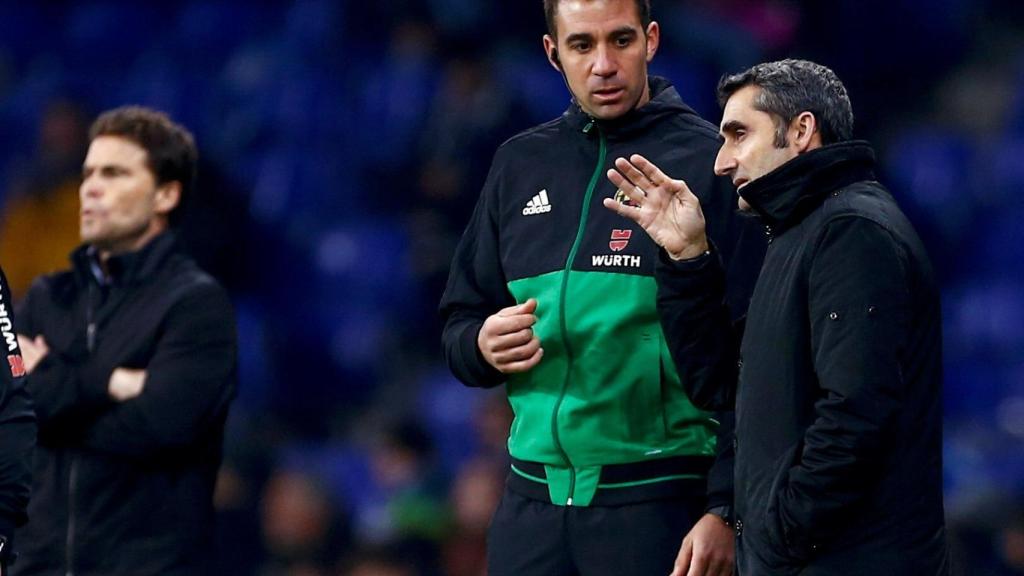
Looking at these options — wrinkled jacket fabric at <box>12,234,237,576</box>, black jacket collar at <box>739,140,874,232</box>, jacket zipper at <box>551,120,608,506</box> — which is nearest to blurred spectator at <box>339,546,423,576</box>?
wrinkled jacket fabric at <box>12,234,237,576</box>

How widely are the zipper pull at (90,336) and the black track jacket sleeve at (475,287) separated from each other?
3.46 feet

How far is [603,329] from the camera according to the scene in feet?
12.4

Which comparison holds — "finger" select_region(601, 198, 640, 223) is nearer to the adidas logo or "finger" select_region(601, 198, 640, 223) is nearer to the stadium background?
the adidas logo

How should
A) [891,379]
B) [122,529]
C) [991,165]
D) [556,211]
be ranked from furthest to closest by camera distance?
1. [991,165]
2. [122,529]
3. [556,211]
4. [891,379]

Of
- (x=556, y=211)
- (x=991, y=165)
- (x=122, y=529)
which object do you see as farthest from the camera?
(x=991, y=165)

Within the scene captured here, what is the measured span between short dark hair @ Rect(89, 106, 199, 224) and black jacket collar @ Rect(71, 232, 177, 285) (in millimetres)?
188

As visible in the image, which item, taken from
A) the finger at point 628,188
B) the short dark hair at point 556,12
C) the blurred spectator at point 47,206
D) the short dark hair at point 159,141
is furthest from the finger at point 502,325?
the blurred spectator at point 47,206

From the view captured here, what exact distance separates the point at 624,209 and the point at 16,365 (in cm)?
128

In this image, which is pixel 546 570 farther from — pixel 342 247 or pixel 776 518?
pixel 342 247

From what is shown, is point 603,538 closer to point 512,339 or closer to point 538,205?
point 512,339

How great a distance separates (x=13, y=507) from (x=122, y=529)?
1.07 meters

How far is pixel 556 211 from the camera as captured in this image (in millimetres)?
3928

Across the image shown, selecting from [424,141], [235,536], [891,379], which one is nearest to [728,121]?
[891,379]

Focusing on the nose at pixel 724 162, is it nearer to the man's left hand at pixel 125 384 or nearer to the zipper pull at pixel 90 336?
the man's left hand at pixel 125 384
